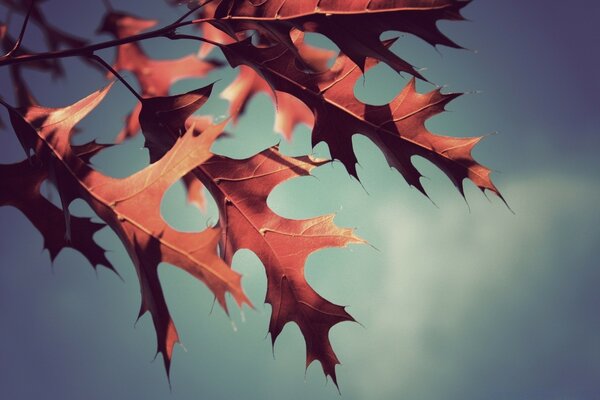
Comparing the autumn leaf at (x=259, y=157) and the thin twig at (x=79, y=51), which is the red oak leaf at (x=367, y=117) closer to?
the autumn leaf at (x=259, y=157)

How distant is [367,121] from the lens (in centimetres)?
107

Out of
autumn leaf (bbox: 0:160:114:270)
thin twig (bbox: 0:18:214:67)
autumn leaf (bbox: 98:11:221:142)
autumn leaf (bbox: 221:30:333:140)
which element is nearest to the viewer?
thin twig (bbox: 0:18:214:67)

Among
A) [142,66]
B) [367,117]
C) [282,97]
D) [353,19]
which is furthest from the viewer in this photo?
[142,66]

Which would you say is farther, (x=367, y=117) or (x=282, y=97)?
(x=282, y=97)

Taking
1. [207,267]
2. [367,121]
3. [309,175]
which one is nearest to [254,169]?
[309,175]

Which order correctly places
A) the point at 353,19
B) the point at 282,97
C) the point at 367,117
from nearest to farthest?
the point at 353,19
the point at 367,117
the point at 282,97

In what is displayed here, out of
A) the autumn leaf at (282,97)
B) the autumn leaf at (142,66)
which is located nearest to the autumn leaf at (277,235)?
the autumn leaf at (282,97)

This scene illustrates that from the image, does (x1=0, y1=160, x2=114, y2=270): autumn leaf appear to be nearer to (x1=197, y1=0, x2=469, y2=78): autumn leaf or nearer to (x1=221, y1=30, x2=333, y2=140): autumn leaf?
(x1=197, y1=0, x2=469, y2=78): autumn leaf

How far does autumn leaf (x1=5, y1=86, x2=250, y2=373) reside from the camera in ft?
2.56

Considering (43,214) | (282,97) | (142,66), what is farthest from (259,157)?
(142,66)

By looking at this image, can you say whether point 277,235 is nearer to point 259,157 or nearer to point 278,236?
point 278,236

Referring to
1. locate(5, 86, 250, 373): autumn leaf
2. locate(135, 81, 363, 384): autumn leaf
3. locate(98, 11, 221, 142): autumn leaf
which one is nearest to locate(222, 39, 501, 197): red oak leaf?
locate(135, 81, 363, 384): autumn leaf

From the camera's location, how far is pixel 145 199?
0.88 m

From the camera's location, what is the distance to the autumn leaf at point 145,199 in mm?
782
